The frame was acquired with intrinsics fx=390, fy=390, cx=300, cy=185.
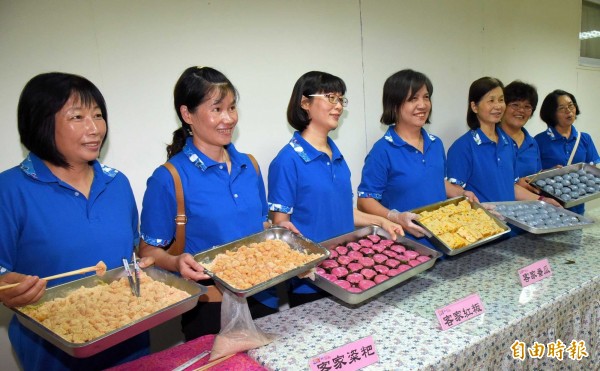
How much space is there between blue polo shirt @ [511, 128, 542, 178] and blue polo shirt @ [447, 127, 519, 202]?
338mm

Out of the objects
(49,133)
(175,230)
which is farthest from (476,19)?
(49,133)

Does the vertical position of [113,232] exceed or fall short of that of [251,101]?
it falls short

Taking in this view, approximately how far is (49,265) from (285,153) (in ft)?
3.35

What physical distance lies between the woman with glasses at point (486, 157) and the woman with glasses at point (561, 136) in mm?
899

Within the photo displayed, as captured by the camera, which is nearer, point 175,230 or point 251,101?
point 175,230

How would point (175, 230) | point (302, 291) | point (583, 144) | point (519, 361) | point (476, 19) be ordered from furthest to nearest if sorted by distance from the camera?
point (476, 19) < point (583, 144) < point (302, 291) < point (175, 230) < point (519, 361)

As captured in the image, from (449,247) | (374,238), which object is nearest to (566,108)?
(449,247)

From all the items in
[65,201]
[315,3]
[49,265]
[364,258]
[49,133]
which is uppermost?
[315,3]

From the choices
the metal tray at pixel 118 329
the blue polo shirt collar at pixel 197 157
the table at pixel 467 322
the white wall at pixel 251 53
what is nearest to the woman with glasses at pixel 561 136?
the white wall at pixel 251 53

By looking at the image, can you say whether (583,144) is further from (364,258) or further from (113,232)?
(113,232)

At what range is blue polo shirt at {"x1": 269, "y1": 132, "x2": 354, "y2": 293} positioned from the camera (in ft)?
5.89

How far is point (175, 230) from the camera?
150 cm

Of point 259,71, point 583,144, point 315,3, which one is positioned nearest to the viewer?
point 259,71

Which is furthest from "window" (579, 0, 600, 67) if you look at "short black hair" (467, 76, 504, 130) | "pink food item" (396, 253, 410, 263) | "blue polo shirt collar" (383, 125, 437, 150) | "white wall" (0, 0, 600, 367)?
"pink food item" (396, 253, 410, 263)
